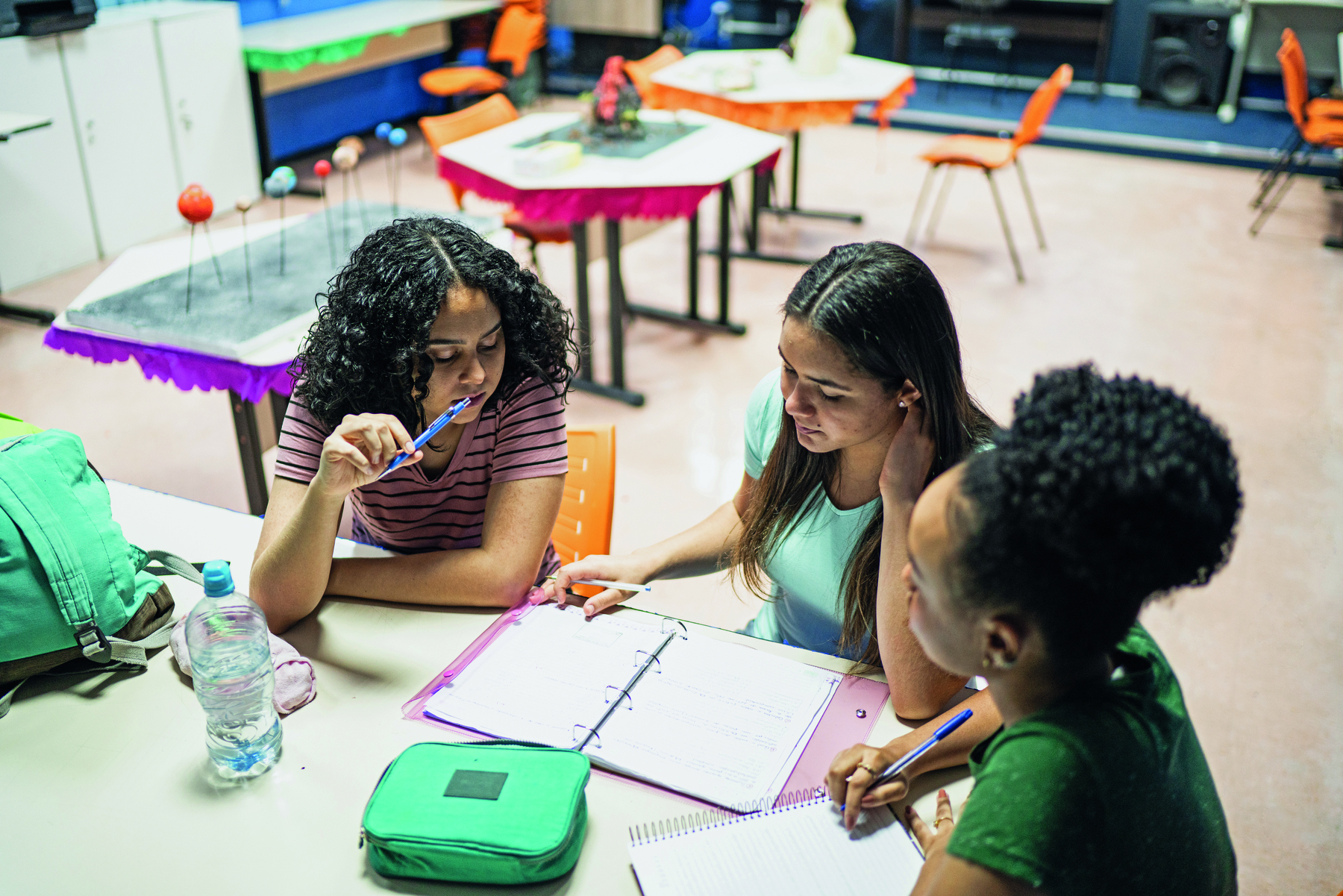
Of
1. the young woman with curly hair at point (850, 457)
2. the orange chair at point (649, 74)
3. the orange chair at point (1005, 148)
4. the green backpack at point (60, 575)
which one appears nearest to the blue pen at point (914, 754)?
the young woman with curly hair at point (850, 457)

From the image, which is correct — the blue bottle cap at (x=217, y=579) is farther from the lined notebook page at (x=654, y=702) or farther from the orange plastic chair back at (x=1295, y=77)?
the orange plastic chair back at (x=1295, y=77)

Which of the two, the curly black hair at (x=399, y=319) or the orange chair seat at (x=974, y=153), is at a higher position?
the curly black hair at (x=399, y=319)

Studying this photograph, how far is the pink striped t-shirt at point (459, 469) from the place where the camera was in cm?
144

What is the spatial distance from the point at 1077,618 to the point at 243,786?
88cm

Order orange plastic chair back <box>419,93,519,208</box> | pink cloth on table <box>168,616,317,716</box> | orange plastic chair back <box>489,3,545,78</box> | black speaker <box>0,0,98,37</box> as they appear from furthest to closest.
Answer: orange plastic chair back <box>489,3,545,78</box> → black speaker <box>0,0,98,37</box> → orange plastic chair back <box>419,93,519,208</box> → pink cloth on table <box>168,616,317,716</box>

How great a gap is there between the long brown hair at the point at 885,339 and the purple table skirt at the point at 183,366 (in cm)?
131

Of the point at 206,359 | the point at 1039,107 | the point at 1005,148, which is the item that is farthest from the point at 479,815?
the point at 1005,148

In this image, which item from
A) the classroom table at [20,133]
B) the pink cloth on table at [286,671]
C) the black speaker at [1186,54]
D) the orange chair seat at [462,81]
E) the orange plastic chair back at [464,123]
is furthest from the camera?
the black speaker at [1186,54]

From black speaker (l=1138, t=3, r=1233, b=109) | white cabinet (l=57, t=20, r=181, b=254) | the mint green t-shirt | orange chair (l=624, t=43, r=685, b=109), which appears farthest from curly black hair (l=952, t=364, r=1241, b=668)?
black speaker (l=1138, t=3, r=1233, b=109)

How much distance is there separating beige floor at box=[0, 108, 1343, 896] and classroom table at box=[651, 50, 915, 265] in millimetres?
A: 290

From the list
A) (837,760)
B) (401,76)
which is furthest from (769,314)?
(401,76)

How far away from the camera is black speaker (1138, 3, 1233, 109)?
6.87m

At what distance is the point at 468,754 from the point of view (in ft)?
3.47

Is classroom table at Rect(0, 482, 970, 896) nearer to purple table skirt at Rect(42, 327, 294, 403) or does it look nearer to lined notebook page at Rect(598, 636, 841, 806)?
lined notebook page at Rect(598, 636, 841, 806)
